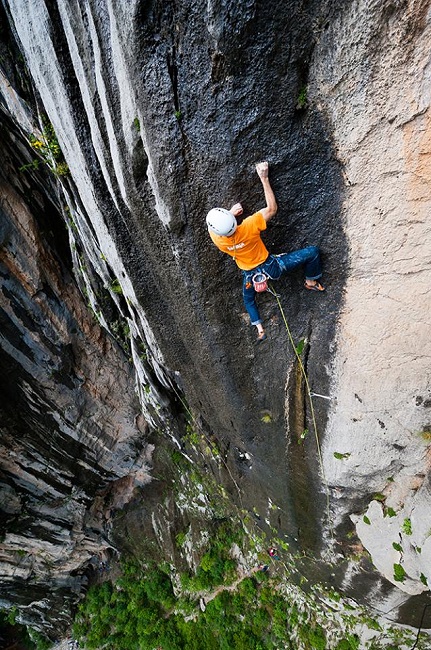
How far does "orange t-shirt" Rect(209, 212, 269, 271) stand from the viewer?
2.61 m

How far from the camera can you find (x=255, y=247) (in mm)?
2729

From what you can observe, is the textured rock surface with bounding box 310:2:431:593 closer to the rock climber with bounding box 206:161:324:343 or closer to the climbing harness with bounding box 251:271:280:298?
the rock climber with bounding box 206:161:324:343

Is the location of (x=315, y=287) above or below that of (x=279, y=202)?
below

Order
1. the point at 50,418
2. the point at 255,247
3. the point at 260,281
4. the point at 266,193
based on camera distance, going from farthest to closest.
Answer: the point at 50,418
the point at 260,281
the point at 255,247
the point at 266,193

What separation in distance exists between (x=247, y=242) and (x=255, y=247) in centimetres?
10

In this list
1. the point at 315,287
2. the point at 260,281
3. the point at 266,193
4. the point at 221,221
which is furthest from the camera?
the point at 315,287

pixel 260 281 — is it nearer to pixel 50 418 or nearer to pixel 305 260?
pixel 305 260

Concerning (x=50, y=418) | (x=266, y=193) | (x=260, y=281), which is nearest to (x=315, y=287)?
(x=260, y=281)

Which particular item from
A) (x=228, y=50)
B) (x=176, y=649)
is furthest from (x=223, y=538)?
(x=228, y=50)

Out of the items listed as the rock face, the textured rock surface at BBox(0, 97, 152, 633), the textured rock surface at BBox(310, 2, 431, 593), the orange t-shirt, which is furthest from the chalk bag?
the textured rock surface at BBox(0, 97, 152, 633)

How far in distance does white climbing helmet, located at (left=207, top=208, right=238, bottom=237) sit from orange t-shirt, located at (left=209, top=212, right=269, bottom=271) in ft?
0.33

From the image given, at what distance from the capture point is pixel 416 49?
6.47 feet

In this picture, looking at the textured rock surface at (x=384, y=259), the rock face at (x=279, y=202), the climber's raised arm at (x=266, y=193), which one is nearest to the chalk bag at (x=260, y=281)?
the rock face at (x=279, y=202)

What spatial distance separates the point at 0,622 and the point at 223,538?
29.6 ft
